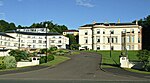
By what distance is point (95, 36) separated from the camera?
11400 centimetres

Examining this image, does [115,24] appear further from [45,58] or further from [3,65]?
[3,65]

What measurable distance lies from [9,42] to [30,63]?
61539 mm

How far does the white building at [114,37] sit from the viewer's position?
112 meters

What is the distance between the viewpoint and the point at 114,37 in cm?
11506

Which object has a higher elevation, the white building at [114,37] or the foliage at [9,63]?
the white building at [114,37]

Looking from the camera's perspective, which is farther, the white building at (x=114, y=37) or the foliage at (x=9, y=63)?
the white building at (x=114, y=37)

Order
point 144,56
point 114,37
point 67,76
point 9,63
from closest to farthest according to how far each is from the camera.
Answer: point 67,76
point 144,56
point 9,63
point 114,37

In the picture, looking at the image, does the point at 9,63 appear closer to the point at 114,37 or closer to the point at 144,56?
the point at 144,56

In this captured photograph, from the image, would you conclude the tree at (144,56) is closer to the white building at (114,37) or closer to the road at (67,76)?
the road at (67,76)

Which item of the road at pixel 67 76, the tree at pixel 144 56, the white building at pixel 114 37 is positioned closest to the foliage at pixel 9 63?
the road at pixel 67 76

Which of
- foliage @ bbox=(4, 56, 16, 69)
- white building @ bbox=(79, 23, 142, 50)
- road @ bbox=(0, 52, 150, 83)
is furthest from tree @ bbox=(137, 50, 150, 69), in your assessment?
white building @ bbox=(79, 23, 142, 50)

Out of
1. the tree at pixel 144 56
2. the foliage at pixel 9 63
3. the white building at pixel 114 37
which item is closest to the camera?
the tree at pixel 144 56

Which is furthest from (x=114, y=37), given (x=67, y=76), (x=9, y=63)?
(x=67, y=76)

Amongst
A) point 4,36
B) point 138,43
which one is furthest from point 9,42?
point 138,43
